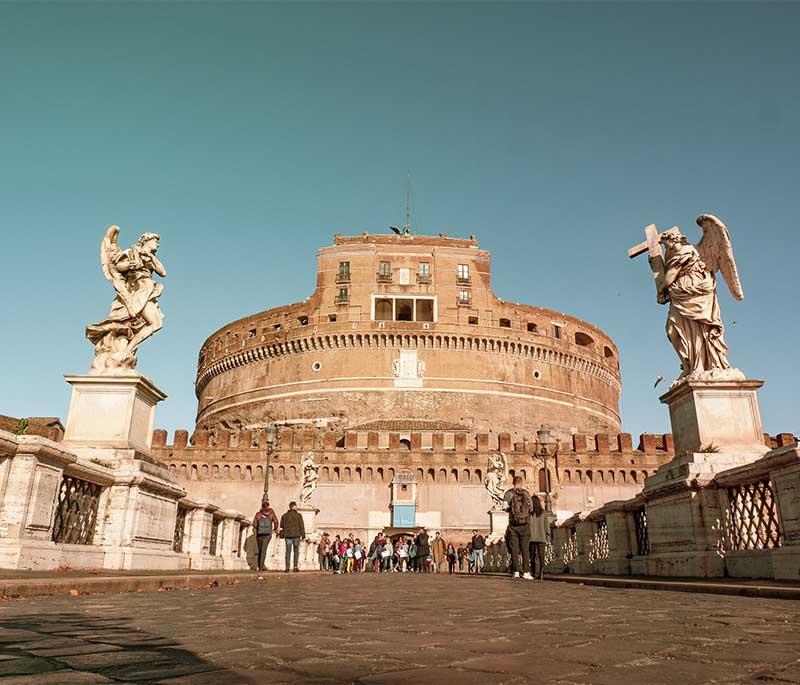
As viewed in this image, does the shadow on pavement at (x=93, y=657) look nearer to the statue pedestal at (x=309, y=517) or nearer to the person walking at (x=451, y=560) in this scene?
the statue pedestal at (x=309, y=517)

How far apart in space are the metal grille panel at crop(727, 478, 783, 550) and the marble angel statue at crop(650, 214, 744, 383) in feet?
4.59

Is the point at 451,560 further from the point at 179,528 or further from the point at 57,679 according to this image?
Answer: the point at 57,679

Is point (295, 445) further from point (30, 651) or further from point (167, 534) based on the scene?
Result: point (30, 651)

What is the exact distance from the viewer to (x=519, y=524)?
10117 millimetres

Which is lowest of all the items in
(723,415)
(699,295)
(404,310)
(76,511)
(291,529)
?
(76,511)

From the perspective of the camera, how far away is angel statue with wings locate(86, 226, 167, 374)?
7688 mm

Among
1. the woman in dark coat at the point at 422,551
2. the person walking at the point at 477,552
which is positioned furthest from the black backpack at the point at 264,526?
the person walking at the point at 477,552

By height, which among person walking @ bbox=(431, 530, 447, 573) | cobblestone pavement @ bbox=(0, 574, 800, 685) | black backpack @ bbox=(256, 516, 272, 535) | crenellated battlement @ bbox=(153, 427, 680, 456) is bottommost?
cobblestone pavement @ bbox=(0, 574, 800, 685)

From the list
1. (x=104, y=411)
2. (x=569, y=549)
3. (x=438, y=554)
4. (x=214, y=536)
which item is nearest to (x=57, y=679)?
(x=104, y=411)

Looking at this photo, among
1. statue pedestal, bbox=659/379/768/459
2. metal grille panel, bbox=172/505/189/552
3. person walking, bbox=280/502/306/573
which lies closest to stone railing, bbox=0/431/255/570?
metal grille panel, bbox=172/505/189/552

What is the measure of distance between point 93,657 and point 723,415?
21.0 ft

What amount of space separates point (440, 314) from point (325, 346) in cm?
898

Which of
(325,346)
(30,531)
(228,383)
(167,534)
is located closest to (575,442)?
(325,346)

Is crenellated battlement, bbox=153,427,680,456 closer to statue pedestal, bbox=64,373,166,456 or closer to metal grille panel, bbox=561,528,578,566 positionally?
metal grille panel, bbox=561,528,578,566
